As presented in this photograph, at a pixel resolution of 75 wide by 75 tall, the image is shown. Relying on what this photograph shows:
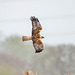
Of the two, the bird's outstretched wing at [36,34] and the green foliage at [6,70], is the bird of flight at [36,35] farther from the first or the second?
the green foliage at [6,70]

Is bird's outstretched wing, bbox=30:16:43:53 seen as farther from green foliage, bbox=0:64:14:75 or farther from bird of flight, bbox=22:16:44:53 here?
green foliage, bbox=0:64:14:75

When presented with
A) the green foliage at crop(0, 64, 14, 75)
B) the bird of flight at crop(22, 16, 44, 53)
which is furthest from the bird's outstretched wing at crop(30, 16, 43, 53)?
the green foliage at crop(0, 64, 14, 75)

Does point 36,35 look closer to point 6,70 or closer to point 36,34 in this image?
point 36,34

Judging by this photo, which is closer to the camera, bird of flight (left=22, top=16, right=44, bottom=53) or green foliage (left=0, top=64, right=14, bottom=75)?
bird of flight (left=22, top=16, right=44, bottom=53)

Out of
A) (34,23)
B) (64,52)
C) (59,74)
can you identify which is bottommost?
(59,74)

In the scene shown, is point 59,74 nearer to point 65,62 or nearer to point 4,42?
point 65,62

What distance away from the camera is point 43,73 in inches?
247

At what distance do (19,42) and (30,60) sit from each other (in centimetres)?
46

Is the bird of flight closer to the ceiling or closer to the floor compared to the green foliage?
closer to the ceiling

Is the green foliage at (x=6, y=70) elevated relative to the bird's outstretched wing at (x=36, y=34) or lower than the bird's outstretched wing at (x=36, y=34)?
lower

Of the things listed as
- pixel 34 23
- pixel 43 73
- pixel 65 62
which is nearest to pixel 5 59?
pixel 43 73

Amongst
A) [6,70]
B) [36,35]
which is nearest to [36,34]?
[36,35]

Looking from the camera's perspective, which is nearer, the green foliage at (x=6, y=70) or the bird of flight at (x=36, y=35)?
the bird of flight at (x=36, y=35)

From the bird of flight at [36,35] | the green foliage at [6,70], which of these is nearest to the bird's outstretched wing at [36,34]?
the bird of flight at [36,35]
